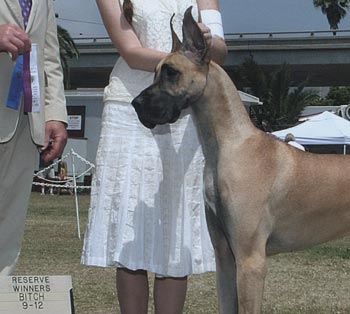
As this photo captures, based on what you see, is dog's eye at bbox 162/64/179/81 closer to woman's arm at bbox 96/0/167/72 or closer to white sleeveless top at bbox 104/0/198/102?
woman's arm at bbox 96/0/167/72

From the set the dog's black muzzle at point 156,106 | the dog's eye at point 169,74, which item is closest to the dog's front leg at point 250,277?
the dog's black muzzle at point 156,106

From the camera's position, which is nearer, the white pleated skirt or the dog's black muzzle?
the dog's black muzzle

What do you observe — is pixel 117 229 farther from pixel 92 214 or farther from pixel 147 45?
pixel 147 45

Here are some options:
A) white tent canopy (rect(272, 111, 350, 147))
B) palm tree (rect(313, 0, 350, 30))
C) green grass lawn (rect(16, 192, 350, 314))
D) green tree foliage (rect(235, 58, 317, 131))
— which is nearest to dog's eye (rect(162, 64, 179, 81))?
green grass lawn (rect(16, 192, 350, 314))

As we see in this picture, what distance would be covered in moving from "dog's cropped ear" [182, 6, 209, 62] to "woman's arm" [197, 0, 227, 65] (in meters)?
0.06

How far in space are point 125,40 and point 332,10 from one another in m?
40.9

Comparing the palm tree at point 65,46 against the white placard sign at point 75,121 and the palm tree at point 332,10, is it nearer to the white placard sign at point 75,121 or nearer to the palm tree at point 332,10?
the white placard sign at point 75,121

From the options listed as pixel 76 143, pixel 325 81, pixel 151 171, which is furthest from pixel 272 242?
pixel 325 81

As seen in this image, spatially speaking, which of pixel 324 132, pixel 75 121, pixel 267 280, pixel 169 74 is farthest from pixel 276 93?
pixel 169 74

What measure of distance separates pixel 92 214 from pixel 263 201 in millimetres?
846

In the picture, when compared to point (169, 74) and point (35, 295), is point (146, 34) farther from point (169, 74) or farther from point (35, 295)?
point (35, 295)

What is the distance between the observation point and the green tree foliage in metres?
33.6

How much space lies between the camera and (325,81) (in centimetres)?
4584

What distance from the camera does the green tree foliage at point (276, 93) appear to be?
33594mm
